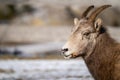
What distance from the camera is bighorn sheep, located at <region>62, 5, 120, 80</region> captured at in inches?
374

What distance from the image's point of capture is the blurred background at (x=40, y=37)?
1530 cm

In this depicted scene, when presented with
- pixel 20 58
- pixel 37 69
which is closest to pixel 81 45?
pixel 37 69

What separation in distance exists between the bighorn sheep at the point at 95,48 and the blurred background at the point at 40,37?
3180mm

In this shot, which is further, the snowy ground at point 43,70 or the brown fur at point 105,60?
the snowy ground at point 43,70

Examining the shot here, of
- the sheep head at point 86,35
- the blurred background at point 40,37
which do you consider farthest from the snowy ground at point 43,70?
the sheep head at point 86,35

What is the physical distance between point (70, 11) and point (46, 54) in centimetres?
1074

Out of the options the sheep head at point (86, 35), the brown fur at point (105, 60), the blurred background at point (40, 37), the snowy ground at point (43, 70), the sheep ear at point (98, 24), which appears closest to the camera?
the brown fur at point (105, 60)

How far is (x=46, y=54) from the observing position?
2192cm

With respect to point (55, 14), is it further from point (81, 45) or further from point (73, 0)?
point (81, 45)

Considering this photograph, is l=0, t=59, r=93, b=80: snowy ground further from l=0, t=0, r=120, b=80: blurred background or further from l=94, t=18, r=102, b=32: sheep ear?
l=94, t=18, r=102, b=32: sheep ear

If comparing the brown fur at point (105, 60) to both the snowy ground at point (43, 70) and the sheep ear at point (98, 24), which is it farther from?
the snowy ground at point (43, 70)

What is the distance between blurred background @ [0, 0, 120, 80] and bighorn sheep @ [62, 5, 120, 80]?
3180 mm

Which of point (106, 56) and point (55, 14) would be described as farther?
point (55, 14)

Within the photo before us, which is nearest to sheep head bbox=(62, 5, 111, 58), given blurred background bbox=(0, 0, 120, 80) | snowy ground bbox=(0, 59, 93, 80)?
blurred background bbox=(0, 0, 120, 80)
